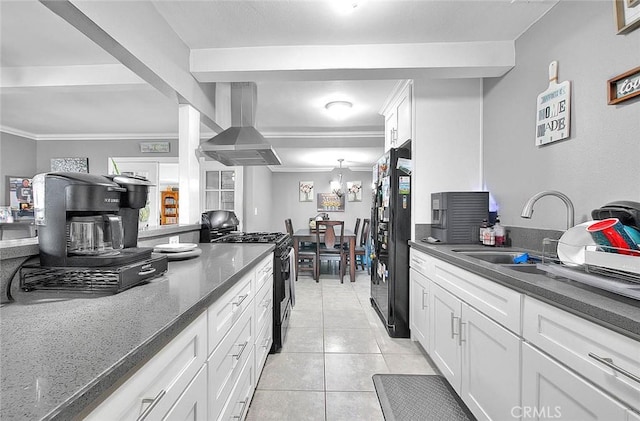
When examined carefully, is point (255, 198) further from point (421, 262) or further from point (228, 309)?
point (228, 309)

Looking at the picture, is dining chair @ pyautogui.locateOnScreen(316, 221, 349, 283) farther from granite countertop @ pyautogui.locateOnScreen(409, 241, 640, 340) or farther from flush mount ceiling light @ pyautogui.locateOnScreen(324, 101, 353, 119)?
granite countertop @ pyautogui.locateOnScreen(409, 241, 640, 340)

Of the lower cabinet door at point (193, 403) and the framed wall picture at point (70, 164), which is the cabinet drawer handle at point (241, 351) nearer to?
the lower cabinet door at point (193, 403)

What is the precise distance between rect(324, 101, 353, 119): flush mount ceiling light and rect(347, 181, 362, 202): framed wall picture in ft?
13.0

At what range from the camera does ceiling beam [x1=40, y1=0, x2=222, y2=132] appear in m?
1.36

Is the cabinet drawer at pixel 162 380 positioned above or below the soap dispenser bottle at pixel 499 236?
below

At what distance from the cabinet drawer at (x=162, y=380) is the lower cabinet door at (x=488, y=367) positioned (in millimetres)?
1169

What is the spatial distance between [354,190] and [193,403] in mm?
7114

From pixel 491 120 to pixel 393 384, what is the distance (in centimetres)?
216

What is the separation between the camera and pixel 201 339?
92cm

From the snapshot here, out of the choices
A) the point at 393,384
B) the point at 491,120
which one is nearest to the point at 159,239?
the point at 393,384

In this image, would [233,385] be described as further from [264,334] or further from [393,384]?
[393,384]

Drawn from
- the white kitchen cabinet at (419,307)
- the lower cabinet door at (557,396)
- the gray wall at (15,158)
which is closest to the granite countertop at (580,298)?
the lower cabinet door at (557,396)

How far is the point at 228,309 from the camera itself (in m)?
1.19

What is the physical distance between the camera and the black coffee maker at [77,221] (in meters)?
0.96
